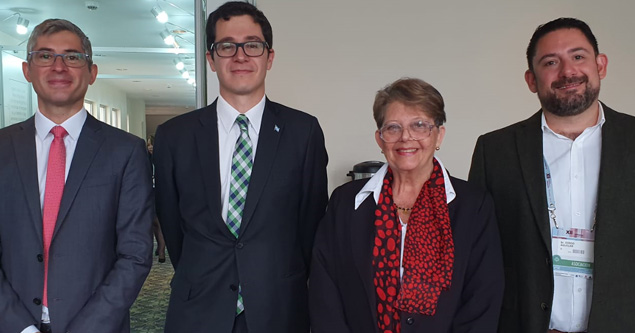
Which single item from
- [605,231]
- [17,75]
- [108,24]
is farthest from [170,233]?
[108,24]

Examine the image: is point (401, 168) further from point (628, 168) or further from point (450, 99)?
point (450, 99)

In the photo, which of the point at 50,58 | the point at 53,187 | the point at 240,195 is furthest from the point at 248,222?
the point at 50,58

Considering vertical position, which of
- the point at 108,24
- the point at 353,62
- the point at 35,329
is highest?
the point at 108,24

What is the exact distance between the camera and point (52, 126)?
1.94 meters

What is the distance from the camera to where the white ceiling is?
531cm

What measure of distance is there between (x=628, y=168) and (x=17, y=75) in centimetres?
526

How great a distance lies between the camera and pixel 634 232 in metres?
1.79

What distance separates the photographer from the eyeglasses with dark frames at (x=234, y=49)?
6.51ft

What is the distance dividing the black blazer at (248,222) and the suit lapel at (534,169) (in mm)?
773

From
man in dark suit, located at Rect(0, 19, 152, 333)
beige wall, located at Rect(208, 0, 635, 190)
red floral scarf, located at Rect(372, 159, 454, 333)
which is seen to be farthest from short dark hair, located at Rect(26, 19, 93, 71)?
beige wall, located at Rect(208, 0, 635, 190)

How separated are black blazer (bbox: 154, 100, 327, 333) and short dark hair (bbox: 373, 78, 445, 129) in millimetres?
421

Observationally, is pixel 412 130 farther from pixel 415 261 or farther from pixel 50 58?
pixel 50 58

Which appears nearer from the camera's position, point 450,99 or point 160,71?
point 450,99

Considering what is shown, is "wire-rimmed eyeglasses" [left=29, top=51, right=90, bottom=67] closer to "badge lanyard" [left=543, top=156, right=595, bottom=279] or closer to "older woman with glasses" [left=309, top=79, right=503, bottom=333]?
"older woman with glasses" [left=309, top=79, right=503, bottom=333]
